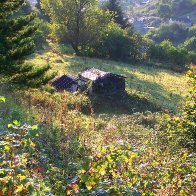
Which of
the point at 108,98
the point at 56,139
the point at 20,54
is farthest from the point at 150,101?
the point at 56,139

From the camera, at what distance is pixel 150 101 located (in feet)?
92.4

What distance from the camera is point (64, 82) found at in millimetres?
27656

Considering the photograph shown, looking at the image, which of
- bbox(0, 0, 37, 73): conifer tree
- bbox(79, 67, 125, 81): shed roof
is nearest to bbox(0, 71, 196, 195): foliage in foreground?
bbox(0, 0, 37, 73): conifer tree

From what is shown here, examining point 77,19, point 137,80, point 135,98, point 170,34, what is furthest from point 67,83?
point 170,34

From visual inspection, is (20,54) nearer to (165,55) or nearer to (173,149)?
(173,149)

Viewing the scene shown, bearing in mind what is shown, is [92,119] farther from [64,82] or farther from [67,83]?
[64,82]

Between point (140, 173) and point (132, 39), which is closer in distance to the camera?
point (140, 173)

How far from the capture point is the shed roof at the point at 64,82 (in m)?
27.3

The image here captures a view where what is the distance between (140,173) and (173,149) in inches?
201

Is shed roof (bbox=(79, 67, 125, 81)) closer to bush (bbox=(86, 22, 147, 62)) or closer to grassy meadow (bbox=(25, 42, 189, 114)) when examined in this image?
grassy meadow (bbox=(25, 42, 189, 114))

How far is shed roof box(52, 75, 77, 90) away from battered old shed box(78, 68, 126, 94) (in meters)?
0.79

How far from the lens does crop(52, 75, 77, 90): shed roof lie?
27.3 meters

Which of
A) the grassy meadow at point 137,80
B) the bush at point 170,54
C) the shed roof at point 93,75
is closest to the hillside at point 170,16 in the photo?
the bush at point 170,54

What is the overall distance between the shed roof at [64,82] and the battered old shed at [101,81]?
2.59 ft
